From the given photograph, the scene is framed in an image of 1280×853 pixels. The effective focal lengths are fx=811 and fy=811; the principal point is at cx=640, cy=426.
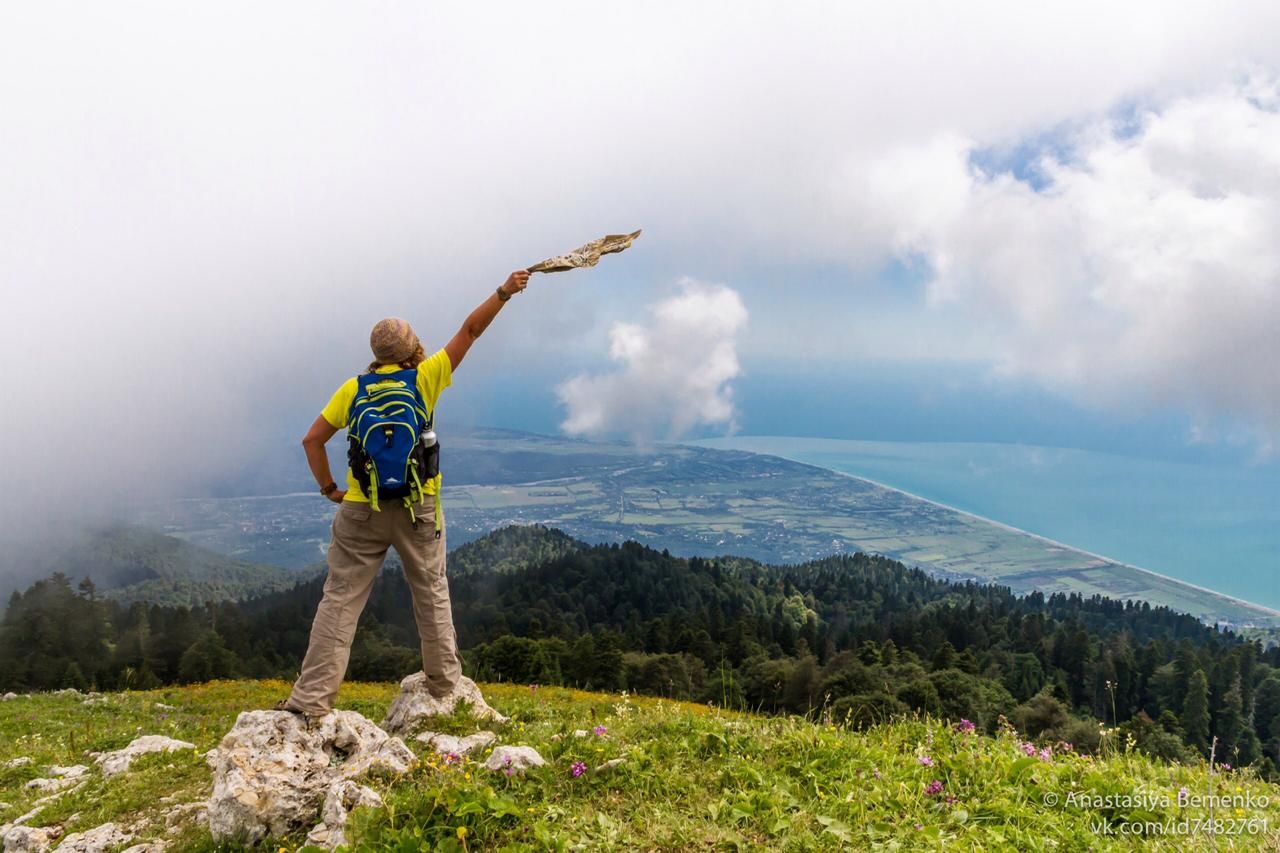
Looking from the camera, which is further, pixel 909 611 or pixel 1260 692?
pixel 909 611

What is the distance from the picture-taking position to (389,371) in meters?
8.78

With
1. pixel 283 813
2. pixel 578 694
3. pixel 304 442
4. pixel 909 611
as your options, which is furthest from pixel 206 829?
pixel 909 611

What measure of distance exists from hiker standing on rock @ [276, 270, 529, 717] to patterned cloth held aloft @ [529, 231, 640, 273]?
1.15 feet

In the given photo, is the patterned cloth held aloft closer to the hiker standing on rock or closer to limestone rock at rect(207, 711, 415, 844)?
the hiker standing on rock

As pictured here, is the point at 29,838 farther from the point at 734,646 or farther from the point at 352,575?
the point at 734,646

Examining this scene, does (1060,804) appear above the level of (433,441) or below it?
below

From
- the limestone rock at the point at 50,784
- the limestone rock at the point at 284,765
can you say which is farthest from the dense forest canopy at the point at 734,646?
the limestone rock at the point at 284,765

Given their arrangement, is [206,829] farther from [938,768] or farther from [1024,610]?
[1024,610]

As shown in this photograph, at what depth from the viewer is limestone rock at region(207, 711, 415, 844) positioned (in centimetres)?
701

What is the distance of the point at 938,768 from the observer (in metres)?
6.91

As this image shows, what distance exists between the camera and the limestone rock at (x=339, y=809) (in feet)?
20.9

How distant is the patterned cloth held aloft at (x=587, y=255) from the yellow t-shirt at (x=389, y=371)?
56.2 inches

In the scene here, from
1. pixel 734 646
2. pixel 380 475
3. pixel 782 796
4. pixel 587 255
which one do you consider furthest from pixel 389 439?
pixel 734 646

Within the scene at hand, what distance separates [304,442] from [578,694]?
65.6ft
